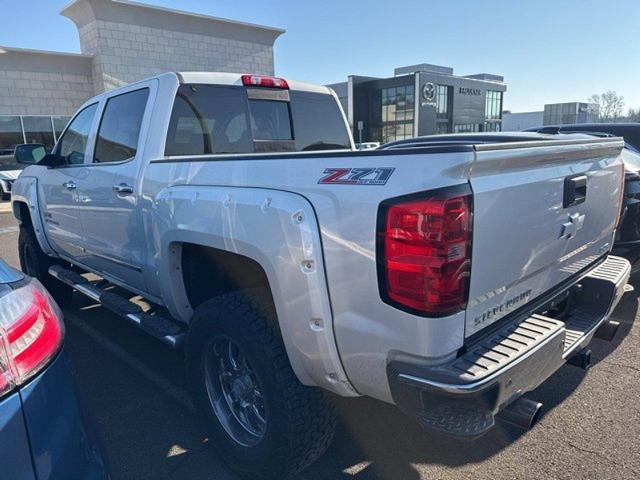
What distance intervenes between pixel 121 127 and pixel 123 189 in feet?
2.20

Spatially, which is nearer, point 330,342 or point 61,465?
point 61,465

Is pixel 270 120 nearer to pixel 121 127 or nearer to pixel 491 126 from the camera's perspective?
pixel 121 127

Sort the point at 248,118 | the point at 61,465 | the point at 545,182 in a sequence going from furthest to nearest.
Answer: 1. the point at 248,118
2. the point at 545,182
3. the point at 61,465

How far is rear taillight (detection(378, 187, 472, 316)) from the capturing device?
1651mm

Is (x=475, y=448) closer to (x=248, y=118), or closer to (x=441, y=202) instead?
(x=441, y=202)

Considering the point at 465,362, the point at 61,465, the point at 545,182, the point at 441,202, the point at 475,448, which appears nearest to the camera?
the point at 61,465

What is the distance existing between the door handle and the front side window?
3.49 feet

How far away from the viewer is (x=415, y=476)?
245cm

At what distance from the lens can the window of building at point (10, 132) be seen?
1986 cm

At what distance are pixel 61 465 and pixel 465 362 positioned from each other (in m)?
1.41

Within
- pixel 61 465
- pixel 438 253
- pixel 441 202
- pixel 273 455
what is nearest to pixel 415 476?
pixel 273 455

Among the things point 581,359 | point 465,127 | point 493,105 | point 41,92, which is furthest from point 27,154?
point 493,105

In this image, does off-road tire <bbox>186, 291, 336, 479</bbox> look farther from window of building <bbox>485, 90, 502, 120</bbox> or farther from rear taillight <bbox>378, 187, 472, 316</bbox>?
window of building <bbox>485, 90, 502, 120</bbox>

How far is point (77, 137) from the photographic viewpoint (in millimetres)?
4391
